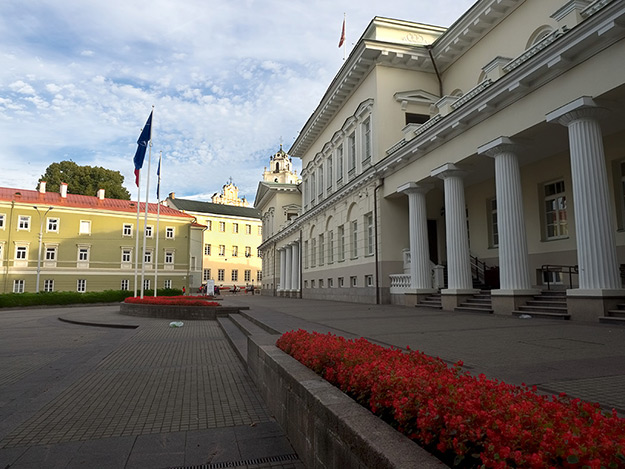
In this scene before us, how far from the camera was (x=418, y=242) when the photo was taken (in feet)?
63.3

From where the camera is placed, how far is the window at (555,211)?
52.7 feet

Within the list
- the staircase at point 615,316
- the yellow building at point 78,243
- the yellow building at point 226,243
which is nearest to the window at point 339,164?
the staircase at point 615,316

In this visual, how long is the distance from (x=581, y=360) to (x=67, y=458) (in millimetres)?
6056

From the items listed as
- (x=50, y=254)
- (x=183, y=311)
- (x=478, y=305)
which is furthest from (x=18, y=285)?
(x=478, y=305)

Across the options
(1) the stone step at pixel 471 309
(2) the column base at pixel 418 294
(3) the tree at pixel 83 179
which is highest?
(3) the tree at pixel 83 179

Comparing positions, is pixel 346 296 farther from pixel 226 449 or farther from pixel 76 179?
pixel 76 179

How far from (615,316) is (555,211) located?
743 cm

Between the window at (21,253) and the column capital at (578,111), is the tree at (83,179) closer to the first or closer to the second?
the window at (21,253)

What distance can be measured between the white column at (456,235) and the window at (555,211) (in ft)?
10.9

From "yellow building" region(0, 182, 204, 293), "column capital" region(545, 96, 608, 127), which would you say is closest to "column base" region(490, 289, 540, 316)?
"column capital" region(545, 96, 608, 127)

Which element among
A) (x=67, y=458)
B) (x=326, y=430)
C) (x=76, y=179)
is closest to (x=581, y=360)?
(x=326, y=430)

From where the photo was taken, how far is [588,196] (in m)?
10.9

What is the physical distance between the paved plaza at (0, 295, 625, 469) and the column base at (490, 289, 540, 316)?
2.39 m

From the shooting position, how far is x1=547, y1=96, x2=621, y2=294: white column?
10586mm
